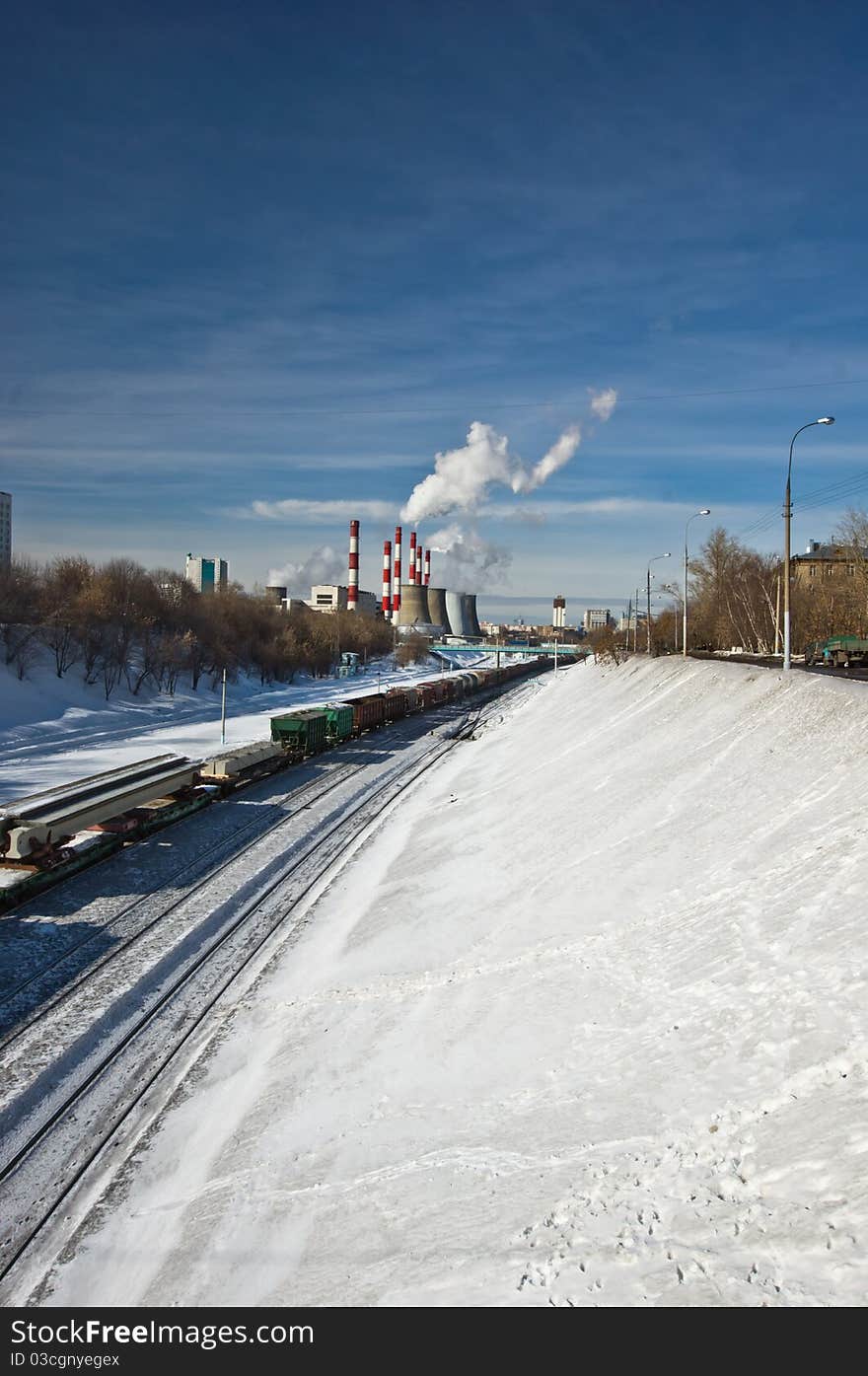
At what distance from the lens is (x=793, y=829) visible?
44.9 feet

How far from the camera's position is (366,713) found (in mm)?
49312

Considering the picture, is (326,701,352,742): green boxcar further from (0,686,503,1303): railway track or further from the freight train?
(0,686,503,1303): railway track

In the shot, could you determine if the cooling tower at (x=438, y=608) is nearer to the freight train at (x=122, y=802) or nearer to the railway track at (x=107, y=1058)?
the freight train at (x=122, y=802)

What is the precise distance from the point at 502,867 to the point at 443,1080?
319 inches

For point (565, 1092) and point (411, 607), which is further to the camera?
point (411, 607)

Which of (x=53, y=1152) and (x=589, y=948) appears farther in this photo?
(x=589, y=948)

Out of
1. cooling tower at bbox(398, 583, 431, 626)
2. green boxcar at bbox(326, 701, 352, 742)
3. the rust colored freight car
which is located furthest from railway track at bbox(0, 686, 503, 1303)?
cooling tower at bbox(398, 583, 431, 626)

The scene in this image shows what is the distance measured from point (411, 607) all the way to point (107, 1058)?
15636cm

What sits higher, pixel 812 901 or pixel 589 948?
pixel 812 901

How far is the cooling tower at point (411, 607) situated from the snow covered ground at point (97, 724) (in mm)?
89115

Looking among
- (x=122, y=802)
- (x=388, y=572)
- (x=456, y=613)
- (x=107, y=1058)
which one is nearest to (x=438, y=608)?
(x=456, y=613)

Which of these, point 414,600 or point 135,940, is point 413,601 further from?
point 135,940
